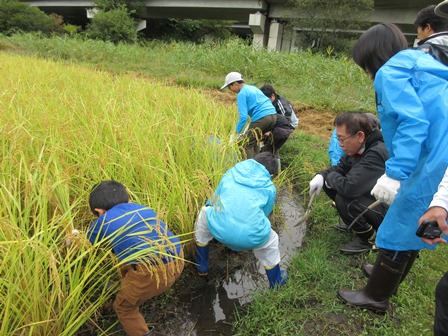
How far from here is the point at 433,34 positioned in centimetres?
172

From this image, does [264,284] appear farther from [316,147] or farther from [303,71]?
[303,71]

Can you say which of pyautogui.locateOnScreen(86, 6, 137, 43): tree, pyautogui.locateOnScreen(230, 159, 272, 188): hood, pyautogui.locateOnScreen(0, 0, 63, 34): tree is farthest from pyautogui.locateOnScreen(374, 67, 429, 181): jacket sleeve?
pyautogui.locateOnScreen(0, 0, 63, 34): tree

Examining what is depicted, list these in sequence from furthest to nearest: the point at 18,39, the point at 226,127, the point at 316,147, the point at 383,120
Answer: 1. the point at 18,39
2. the point at 316,147
3. the point at 226,127
4. the point at 383,120

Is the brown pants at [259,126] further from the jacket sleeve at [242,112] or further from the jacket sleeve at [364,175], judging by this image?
the jacket sleeve at [364,175]

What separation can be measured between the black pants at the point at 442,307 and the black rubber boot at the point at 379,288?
267 mm

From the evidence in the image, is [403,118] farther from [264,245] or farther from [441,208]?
[264,245]

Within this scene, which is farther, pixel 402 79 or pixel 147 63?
pixel 147 63

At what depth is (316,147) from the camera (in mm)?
4445

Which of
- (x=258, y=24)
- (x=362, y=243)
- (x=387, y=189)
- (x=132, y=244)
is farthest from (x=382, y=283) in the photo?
(x=258, y=24)

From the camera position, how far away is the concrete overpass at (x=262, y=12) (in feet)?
48.9

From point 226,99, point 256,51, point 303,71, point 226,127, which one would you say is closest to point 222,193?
point 226,127

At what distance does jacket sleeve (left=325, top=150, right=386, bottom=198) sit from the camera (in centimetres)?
213

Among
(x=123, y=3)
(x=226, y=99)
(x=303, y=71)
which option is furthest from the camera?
(x=123, y=3)

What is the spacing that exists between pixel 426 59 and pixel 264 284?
63.3 inches
